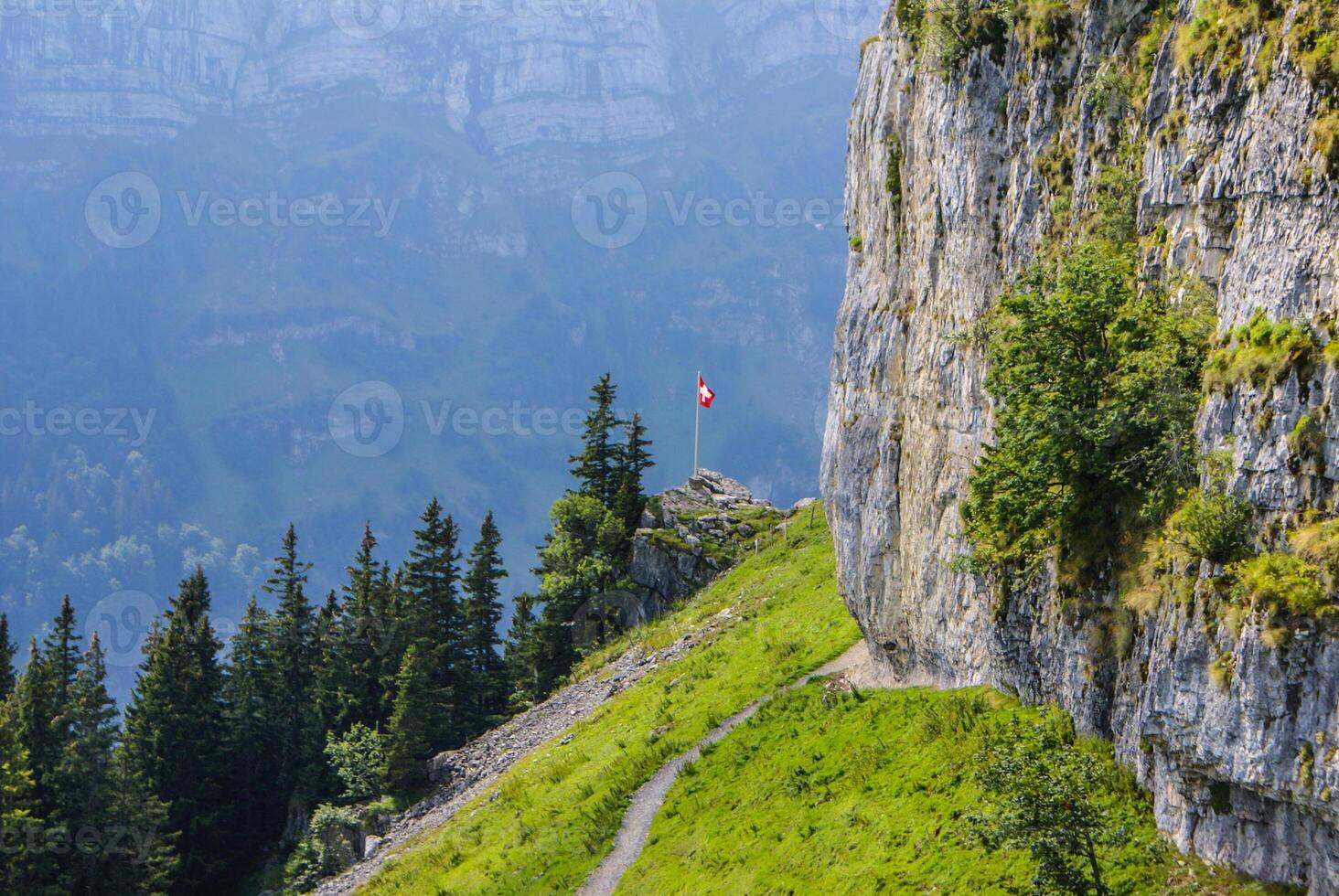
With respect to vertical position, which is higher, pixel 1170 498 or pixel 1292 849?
pixel 1170 498

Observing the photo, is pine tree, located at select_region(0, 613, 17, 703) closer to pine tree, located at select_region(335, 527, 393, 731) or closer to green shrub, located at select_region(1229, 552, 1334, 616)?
pine tree, located at select_region(335, 527, 393, 731)

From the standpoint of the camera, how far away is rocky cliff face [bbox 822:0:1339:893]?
56.6 feet

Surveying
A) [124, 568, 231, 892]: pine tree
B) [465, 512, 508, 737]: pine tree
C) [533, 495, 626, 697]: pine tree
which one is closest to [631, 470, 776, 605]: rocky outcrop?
[533, 495, 626, 697]: pine tree

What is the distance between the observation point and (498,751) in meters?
57.1

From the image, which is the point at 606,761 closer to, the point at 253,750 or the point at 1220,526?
the point at 1220,526

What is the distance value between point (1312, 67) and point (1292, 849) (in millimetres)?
12004

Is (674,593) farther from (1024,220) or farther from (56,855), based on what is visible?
(1024,220)

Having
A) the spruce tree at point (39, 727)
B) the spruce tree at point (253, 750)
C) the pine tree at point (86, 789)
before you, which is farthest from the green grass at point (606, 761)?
the spruce tree at point (253, 750)

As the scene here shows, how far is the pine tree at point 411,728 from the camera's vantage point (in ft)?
202

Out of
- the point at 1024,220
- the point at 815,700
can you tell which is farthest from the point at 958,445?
the point at 815,700

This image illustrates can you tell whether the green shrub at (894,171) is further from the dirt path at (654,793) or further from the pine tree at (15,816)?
the pine tree at (15,816)

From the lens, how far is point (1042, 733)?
2048cm

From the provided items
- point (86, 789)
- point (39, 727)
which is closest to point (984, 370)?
point (86, 789)

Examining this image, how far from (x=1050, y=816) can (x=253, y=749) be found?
230 ft
